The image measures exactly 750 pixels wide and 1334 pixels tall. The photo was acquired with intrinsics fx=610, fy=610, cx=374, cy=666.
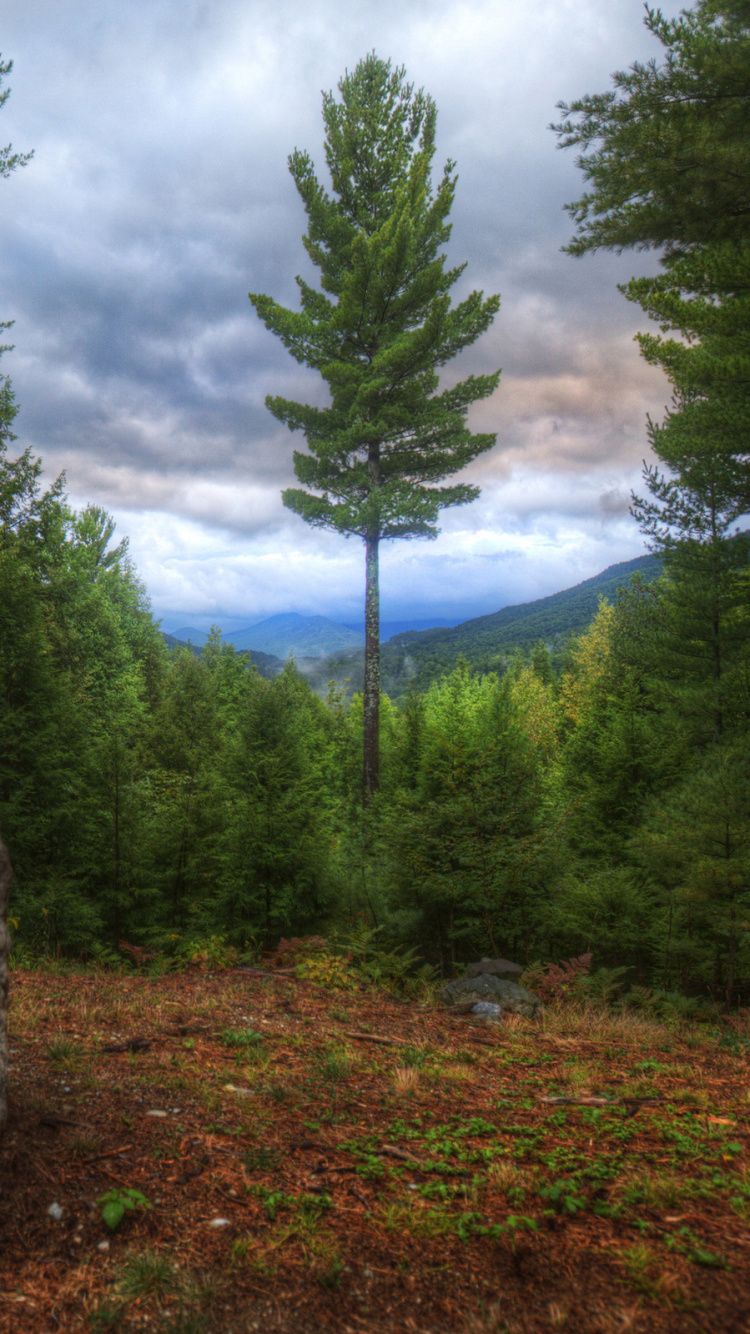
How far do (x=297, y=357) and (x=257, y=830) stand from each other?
12.6 meters

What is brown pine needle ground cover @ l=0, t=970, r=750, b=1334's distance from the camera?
6.63 ft

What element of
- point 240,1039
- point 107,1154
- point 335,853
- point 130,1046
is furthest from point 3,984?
point 335,853

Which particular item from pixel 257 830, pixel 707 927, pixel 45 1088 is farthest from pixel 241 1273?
pixel 707 927

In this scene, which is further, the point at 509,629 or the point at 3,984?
the point at 509,629

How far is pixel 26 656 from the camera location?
968 cm

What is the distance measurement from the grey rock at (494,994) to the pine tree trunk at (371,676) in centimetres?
952

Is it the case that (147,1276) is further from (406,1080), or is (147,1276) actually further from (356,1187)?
(406,1080)

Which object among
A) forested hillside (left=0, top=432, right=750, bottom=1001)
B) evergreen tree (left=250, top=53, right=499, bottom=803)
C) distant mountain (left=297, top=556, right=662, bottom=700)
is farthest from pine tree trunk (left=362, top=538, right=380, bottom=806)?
distant mountain (left=297, top=556, right=662, bottom=700)

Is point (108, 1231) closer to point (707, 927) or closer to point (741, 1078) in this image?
point (741, 1078)

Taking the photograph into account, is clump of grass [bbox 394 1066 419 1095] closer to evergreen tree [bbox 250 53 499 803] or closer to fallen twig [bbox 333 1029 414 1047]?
fallen twig [bbox 333 1029 414 1047]

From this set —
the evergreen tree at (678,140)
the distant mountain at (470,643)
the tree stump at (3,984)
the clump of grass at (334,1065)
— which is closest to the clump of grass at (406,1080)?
the clump of grass at (334,1065)

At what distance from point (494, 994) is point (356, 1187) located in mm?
4042

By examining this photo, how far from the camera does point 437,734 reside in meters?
12.0

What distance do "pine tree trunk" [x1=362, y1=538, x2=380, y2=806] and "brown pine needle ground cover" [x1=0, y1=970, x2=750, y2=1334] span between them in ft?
38.1
